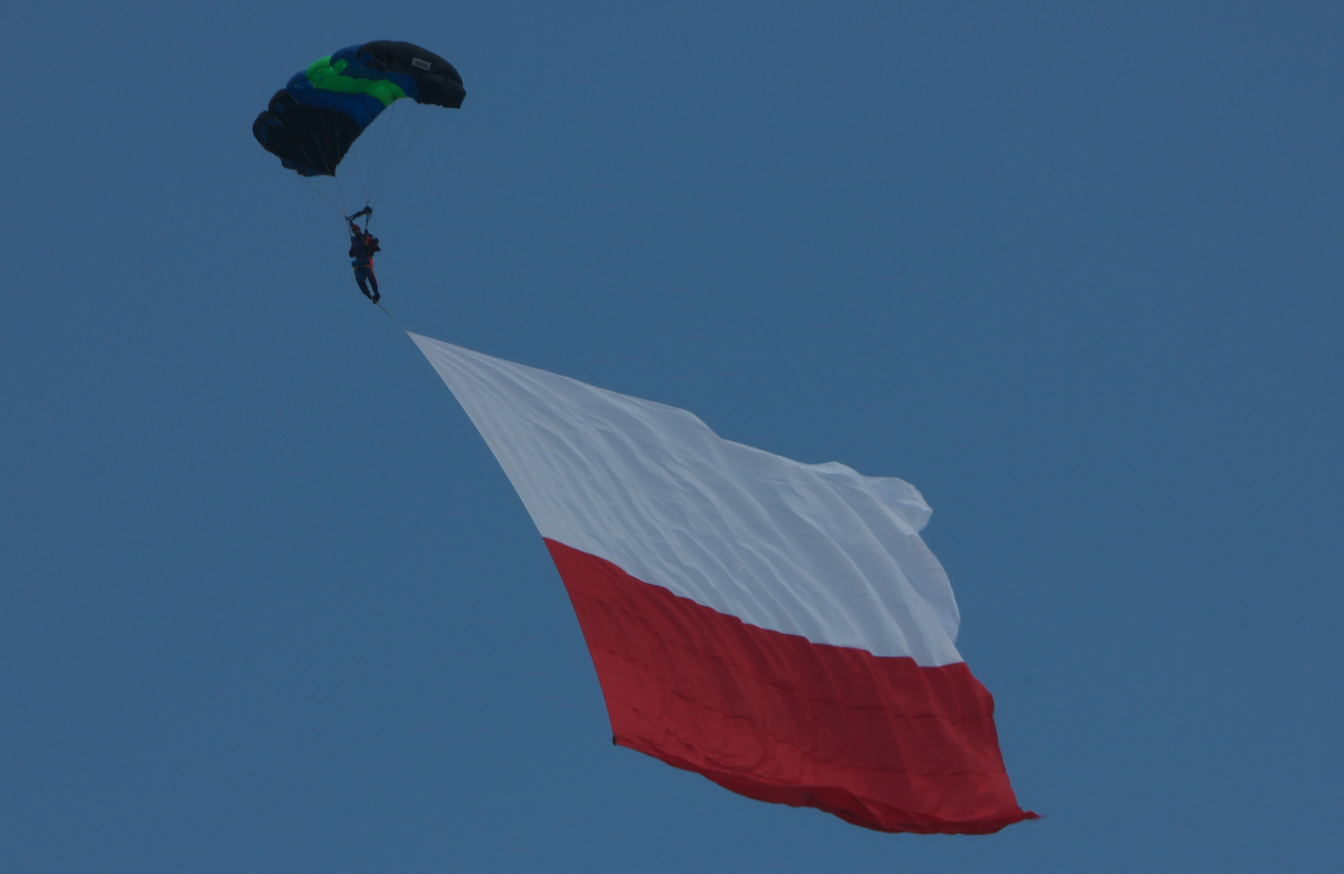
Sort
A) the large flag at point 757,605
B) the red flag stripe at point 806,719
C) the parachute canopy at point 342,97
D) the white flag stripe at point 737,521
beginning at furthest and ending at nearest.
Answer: the parachute canopy at point 342,97 < the white flag stripe at point 737,521 < the large flag at point 757,605 < the red flag stripe at point 806,719

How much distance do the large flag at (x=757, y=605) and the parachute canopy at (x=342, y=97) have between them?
3106 millimetres

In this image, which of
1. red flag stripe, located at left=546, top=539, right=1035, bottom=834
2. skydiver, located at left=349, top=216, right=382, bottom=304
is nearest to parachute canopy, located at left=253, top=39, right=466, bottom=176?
skydiver, located at left=349, top=216, right=382, bottom=304

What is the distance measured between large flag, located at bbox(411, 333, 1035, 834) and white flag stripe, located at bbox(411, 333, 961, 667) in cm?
2

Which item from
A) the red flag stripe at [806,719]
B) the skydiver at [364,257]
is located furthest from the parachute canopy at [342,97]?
the red flag stripe at [806,719]

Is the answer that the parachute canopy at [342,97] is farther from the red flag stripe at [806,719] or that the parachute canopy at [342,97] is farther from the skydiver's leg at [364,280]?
the red flag stripe at [806,719]

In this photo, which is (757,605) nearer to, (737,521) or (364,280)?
(737,521)

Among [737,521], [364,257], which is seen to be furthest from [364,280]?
[737,521]

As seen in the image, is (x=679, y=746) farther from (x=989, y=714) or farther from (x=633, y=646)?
(x=989, y=714)

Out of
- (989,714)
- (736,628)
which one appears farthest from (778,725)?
(989,714)

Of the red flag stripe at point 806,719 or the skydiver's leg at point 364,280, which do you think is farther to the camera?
the skydiver's leg at point 364,280

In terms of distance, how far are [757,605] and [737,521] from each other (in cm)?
80

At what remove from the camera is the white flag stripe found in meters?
13.1

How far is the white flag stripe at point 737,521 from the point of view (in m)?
13.1

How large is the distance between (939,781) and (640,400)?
4.35 m
